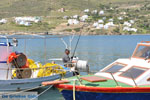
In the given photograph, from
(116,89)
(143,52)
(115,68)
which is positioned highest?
(143,52)

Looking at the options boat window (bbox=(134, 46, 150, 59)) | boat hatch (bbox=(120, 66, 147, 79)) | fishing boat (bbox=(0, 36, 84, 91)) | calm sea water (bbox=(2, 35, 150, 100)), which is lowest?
calm sea water (bbox=(2, 35, 150, 100))

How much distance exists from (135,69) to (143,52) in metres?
1.22

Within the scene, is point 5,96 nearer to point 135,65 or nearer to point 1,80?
point 1,80

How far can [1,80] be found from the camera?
15086 mm

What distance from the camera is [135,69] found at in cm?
1141

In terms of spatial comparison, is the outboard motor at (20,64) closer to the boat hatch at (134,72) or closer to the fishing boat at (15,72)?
the fishing boat at (15,72)

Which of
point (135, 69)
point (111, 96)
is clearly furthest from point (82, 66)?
point (111, 96)

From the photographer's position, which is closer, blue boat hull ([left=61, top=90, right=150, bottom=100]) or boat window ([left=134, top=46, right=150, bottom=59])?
blue boat hull ([left=61, top=90, right=150, bottom=100])

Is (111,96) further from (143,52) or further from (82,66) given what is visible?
(82,66)

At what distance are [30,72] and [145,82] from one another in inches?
294

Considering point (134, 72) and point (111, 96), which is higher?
point (134, 72)

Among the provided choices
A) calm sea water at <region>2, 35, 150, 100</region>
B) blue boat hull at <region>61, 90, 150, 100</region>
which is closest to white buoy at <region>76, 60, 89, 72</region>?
calm sea water at <region>2, 35, 150, 100</region>

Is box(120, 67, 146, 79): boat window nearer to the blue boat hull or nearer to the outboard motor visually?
the blue boat hull

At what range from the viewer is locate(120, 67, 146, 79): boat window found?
435 inches
